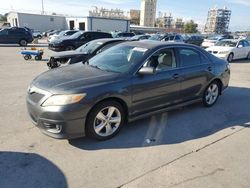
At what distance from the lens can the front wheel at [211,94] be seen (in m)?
5.77

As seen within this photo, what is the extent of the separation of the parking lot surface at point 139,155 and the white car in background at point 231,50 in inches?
416

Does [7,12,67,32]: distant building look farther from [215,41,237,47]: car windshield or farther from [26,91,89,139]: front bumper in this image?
[26,91,89,139]: front bumper

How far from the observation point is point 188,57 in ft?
17.0

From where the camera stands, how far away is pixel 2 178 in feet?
9.64

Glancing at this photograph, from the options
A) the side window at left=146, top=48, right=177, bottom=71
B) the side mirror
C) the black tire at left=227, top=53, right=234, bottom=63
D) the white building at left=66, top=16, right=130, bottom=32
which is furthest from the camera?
the white building at left=66, top=16, right=130, bottom=32

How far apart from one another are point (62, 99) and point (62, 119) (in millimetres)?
291

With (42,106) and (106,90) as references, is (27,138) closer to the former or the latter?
(42,106)

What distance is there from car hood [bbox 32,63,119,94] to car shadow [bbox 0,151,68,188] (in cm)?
102

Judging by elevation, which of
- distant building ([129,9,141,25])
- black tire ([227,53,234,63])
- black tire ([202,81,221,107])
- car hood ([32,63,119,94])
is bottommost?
black tire ([227,53,234,63])

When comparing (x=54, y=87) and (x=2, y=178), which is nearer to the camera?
(x=2, y=178)

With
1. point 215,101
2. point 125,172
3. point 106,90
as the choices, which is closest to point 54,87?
point 106,90

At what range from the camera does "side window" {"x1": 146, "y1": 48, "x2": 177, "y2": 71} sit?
450 centimetres

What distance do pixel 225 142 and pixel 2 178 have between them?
136 inches

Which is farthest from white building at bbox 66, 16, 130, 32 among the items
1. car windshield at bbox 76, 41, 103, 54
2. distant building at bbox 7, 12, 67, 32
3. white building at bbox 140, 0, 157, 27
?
white building at bbox 140, 0, 157, 27
